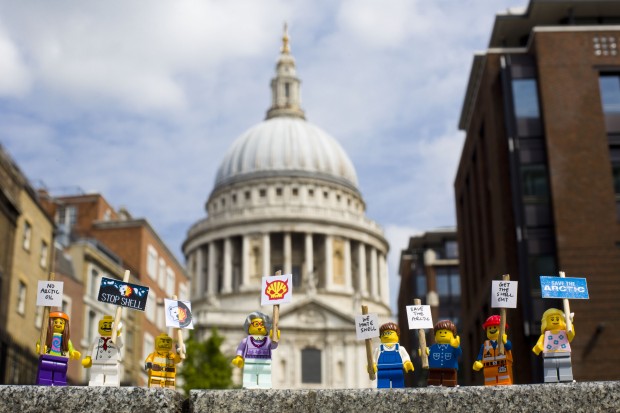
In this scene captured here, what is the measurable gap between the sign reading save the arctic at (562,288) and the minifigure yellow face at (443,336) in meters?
1.28

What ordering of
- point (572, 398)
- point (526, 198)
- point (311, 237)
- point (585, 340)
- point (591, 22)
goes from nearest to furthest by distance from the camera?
1. point (572, 398)
2. point (585, 340)
3. point (526, 198)
4. point (591, 22)
5. point (311, 237)

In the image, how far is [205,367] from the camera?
61.8m

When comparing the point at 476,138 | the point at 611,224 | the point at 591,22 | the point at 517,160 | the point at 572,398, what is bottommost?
the point at 572,398

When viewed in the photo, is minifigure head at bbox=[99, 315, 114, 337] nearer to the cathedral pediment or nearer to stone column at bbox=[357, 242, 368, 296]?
the cathedral pediment

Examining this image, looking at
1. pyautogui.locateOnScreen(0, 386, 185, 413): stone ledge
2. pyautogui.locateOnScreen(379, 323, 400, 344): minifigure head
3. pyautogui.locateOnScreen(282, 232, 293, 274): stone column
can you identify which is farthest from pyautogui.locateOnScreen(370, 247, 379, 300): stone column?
pyautogui.locateOnScreen(0, 386, 185, 413): stone ledge

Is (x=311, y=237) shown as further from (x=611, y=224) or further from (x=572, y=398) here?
(x=572, y=398)

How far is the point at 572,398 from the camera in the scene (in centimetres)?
740

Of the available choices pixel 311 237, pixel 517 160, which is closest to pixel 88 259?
pixel 517 160

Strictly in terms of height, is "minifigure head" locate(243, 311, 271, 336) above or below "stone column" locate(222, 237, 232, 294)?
below

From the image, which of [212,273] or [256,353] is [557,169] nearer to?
[256,353]

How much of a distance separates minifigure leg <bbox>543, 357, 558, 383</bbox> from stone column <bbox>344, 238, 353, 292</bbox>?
103 metres

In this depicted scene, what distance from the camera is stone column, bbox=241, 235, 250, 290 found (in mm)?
112250

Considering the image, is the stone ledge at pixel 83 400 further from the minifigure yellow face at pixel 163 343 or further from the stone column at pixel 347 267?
the stone column at pixel 347 267

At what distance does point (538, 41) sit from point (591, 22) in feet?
17.6
